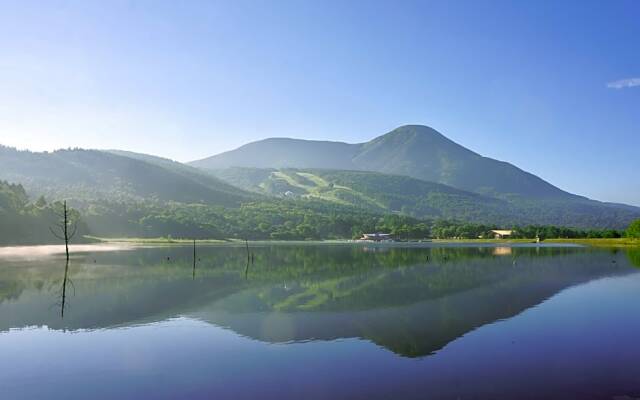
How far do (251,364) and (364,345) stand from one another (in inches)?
251

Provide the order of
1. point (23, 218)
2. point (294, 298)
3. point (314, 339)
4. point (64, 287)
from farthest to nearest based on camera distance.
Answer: point (23, 218)
point (64, 287)
point (294, 298)
point (314, 339)

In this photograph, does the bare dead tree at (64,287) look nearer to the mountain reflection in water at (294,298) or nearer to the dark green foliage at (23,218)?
the mountain reflection in water at (294,298)

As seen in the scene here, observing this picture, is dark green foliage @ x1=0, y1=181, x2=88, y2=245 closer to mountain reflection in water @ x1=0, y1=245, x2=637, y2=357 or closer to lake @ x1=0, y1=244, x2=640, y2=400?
mountain reflection in water @ x1=0, y1=245, x2=637, y2=357

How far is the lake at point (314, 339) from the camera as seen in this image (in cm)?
1905

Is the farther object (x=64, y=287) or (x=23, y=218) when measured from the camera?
(x=23, y=218)

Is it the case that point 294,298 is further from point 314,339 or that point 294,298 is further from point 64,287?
point 64,287

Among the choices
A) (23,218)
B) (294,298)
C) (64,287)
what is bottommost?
(294,298)

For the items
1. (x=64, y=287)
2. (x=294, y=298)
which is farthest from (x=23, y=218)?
(x=294, y=298)

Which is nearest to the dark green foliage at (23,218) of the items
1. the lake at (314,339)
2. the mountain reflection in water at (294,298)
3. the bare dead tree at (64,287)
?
the mountain reflection in water at (294,298)

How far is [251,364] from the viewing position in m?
22.2

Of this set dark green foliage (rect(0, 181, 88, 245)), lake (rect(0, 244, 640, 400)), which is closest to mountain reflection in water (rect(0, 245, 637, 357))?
lake (rect(0, 244, 640, 400))

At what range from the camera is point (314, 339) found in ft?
89.0

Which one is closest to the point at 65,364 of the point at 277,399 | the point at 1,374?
the point at 1,374

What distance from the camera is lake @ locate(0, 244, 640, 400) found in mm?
19047
